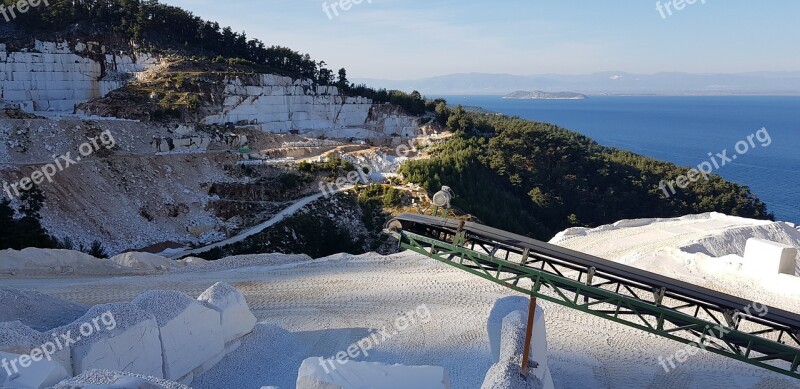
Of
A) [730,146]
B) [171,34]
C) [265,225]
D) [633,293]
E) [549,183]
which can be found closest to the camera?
[633,293]

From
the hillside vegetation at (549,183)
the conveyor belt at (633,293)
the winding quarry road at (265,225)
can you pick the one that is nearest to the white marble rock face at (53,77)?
the winding quarry road at (265,225)

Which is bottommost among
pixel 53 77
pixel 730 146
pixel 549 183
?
pixel 549 183

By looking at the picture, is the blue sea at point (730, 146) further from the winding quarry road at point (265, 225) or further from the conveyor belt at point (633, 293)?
the conveyor belt at point (633, 293)

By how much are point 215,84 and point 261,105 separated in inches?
157

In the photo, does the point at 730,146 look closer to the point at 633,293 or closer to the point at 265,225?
the point at 265,225

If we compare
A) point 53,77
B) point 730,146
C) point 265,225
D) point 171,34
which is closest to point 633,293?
point 265,225

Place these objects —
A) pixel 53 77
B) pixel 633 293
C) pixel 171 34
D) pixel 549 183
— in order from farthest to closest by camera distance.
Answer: pixel 171 34 < pixel 549 183 < pixel 53 77 < pixel 633 293

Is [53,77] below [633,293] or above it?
above

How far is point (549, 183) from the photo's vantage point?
149 ft

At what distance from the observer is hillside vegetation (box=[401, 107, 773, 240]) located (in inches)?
1469

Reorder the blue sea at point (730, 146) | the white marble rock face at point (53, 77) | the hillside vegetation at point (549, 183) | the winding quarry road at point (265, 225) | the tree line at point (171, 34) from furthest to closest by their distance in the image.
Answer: the blue sea at point (730, 146) < the tree line at point (171, 34) < the white marble rock face at point (53, 77) < the hillside vegetation at point (549, 183) < the winding quarry road at point (265, 225)

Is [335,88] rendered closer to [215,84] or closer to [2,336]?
[215,84]

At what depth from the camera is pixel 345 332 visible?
577 inches

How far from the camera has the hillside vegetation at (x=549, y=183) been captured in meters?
37.3
